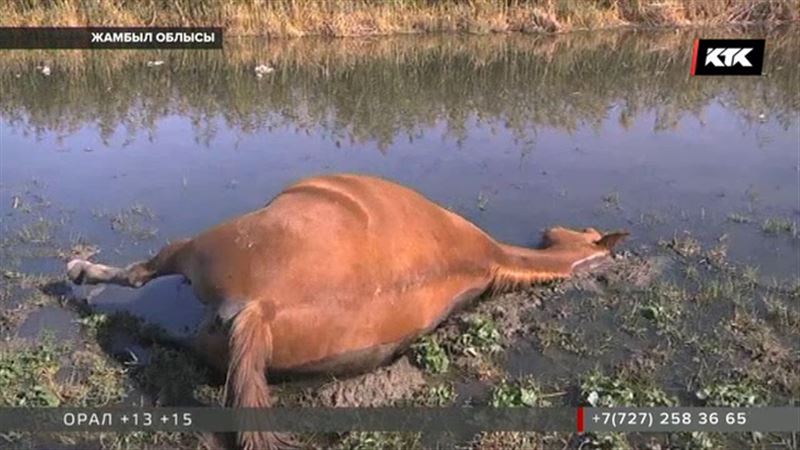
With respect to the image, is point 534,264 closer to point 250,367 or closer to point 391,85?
point 250,367

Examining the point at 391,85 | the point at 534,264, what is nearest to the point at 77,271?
the point at 534,264

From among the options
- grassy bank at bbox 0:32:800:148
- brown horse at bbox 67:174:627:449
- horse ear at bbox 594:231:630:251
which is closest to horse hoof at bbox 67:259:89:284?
brown horse at bbox 67:174:627:449

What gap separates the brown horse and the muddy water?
648 mm

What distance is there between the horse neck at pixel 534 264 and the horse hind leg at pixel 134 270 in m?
1.48

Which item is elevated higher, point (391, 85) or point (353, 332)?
point (391, 85)

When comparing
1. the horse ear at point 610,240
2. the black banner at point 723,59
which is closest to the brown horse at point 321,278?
the horse ear at point 610,240

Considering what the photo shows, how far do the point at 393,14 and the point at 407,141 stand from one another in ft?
18.5

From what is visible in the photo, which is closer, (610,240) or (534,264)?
(534,264)

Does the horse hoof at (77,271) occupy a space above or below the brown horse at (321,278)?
below

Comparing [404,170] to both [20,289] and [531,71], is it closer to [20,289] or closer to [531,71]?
[20,289]

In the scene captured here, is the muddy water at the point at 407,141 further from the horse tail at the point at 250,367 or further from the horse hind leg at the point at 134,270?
the horse tail at the point at 250,367

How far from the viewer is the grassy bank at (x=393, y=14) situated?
454 inches

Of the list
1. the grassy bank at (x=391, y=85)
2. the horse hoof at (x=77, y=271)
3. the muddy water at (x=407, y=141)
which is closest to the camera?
the horse hoof at (x=77, y=271)

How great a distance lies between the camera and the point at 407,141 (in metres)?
6.64
